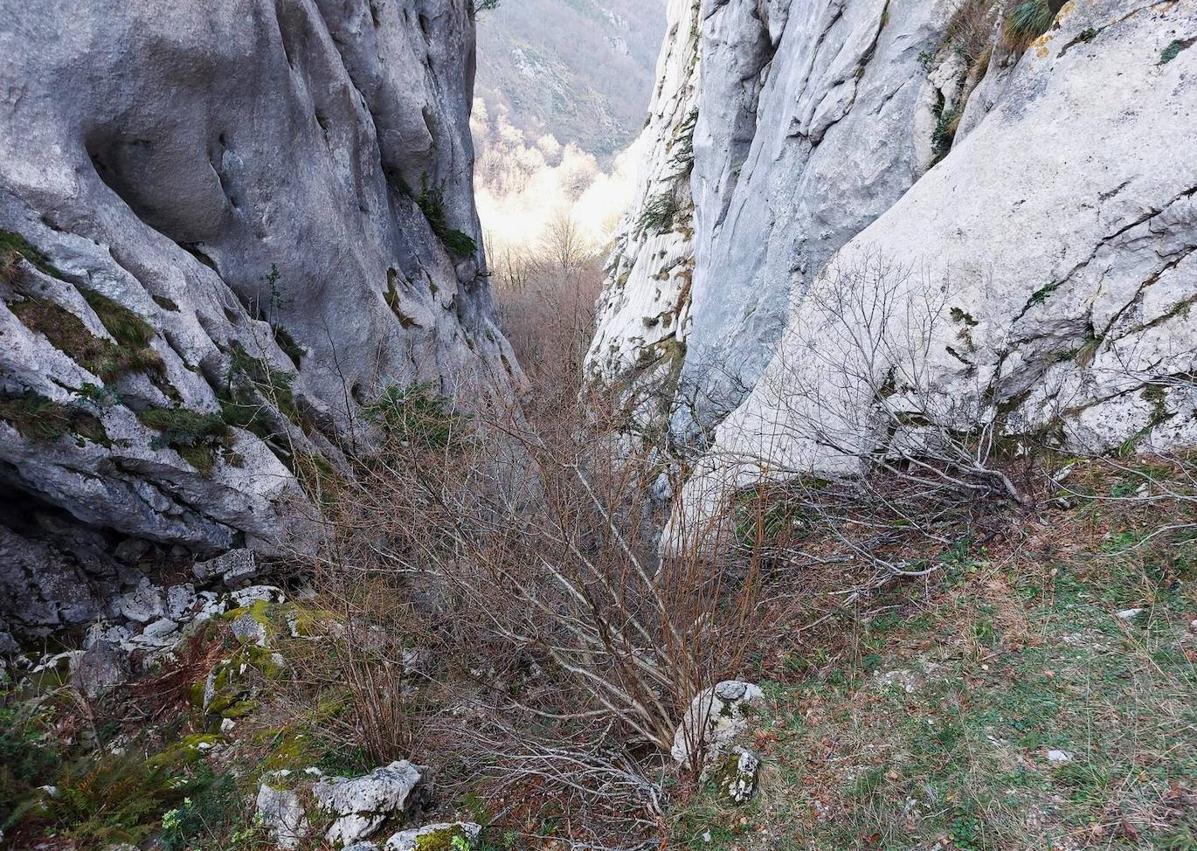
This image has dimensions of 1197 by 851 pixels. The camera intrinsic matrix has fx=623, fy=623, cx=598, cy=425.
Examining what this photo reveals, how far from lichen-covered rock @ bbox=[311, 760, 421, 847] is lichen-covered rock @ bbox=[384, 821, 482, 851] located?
345mm

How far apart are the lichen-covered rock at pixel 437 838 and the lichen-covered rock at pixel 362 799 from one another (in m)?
0.35

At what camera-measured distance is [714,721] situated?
4.29 m

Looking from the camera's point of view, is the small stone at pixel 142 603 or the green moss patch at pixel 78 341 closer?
the green moss patch at pixel 78 341

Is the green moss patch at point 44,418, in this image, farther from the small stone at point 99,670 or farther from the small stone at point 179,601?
the small stone at point 99,670

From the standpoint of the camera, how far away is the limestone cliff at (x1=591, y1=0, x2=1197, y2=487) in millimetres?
4863

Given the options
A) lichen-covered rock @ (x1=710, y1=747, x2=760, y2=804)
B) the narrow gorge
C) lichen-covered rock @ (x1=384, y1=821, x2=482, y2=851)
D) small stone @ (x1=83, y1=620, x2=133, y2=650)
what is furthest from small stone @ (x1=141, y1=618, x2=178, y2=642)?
lichen-covered rock @ (x1=710, y1=747, x2=760, y2=804)

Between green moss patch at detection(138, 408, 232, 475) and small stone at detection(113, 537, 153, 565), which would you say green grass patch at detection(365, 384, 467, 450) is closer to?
green moss patch at detection(138, 408, 232, 475)

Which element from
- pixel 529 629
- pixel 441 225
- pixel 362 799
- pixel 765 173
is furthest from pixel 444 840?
pixel 441 225

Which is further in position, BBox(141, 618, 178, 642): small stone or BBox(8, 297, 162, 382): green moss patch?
BBox(141, 618, 178, 642): small stone

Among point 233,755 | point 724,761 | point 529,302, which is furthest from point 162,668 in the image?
point 529,302

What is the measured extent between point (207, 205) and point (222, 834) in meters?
8.54

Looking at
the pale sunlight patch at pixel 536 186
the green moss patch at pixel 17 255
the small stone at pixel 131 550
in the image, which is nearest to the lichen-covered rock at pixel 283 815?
the small stone at pixel 131 550

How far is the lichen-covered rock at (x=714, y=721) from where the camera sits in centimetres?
405

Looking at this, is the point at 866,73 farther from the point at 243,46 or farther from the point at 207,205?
the point at 207,205
